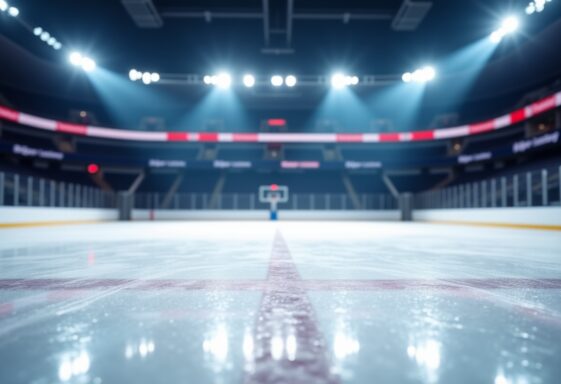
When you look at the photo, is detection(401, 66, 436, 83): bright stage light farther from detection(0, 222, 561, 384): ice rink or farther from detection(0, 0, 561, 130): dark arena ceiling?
detection(0, 222, 561, 384): ice rink

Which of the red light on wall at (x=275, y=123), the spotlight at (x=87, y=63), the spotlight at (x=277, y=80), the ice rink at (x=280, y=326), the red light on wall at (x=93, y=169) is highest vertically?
the spotlight at (x=277, y=80)

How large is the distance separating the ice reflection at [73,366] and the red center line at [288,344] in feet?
1.80

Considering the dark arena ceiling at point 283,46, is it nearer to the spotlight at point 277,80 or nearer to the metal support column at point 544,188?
the spotlight at point 277,80

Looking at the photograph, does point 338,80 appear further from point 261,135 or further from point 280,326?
point 280,326

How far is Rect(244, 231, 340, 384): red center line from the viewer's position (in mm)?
1057

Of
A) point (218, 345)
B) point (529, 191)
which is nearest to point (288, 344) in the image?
point (218, 345)

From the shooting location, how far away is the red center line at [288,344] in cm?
106

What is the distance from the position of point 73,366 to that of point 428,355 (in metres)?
1.22

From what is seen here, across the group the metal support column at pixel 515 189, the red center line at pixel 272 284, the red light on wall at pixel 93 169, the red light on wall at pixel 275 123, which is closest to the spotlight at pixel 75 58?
the red light on wall at pixel 93 169

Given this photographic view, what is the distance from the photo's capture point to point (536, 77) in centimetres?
2141

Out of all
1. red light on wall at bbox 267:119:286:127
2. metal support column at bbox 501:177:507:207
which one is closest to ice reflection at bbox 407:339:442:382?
metal support column at bbox 501:177:507:207

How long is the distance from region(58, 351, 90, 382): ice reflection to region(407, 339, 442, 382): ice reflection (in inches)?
43.0

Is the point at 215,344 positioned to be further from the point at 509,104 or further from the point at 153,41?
the point at 509,104

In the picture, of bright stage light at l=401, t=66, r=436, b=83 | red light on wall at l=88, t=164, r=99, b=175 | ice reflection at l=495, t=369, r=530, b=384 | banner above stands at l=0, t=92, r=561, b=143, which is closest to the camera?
ice reflection at l=495, t=369, r=530, b=384
